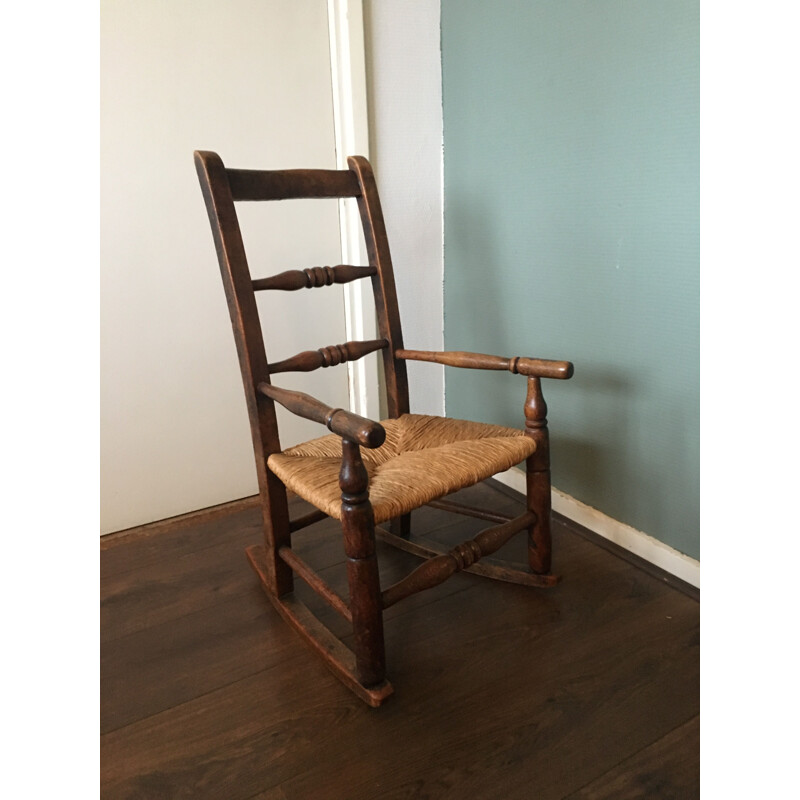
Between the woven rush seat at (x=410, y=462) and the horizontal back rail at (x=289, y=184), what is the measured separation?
1.69ft

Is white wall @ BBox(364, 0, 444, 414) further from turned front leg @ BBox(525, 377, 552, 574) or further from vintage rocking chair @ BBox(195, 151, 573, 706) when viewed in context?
turned front leg @ BBox(525, 377, 552, 574)

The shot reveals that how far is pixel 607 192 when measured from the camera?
1505mm

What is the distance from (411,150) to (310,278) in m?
0.71

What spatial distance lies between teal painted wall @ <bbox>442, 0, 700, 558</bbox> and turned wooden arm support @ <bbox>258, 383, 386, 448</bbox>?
711 millimetres

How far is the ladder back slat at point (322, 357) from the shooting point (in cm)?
140

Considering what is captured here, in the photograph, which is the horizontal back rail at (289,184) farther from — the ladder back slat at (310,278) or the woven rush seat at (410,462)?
the woven rush seat at (410,462)

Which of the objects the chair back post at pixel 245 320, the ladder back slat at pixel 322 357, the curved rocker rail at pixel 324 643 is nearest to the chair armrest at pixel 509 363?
the ladder back slat at pixel 322 357

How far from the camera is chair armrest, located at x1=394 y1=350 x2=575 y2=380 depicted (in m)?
1.33

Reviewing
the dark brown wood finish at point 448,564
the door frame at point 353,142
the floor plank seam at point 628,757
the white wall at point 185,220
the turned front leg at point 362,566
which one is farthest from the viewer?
the door frame at point 353,142

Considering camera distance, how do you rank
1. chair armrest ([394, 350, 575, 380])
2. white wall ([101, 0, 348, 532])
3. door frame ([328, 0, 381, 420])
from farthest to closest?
door frame ([328, 0, 381, 420]), white wall ([101, 0, 348, 532]), chair armrest ([394, 350, 575, 380])

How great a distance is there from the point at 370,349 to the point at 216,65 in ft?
2.67

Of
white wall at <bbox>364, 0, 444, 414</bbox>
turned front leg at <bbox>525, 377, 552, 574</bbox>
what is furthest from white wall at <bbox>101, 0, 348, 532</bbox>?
turned front leg at <bbox>525, 377, 552, 574</bbox>
